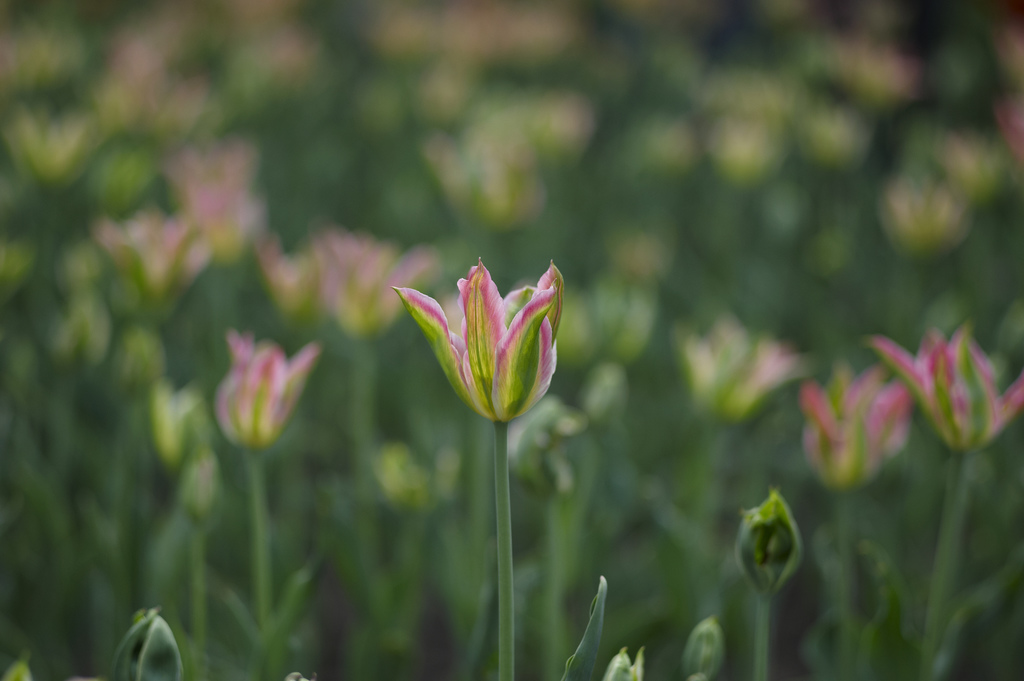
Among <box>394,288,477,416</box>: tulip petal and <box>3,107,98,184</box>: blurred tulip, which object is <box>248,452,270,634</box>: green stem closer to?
<box>394,288,477,416</box>: tulip petal

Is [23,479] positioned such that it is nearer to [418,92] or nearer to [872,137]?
[418,92]

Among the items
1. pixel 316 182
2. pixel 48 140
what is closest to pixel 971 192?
pixel 316 182

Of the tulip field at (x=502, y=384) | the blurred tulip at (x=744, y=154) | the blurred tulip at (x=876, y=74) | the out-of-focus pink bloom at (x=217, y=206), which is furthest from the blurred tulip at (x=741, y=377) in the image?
the blurred tulip at (x=876, y=74)

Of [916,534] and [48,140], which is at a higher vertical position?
[48,140]

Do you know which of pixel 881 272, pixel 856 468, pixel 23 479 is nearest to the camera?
pixel 856 468

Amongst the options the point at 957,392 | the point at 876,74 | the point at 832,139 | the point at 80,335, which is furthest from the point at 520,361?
the point at 876,74

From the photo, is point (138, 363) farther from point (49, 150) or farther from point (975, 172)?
point (975, 172)
